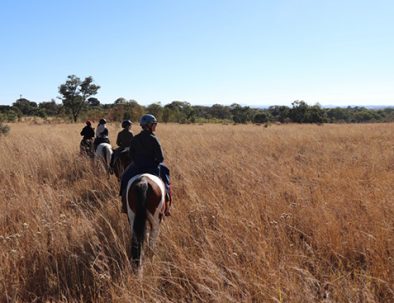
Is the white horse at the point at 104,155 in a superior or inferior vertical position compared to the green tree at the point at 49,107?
inferior

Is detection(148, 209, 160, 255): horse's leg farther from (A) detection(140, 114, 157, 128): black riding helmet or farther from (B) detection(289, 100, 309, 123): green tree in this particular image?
(B) detection(289, 100, 309, 123): green tree

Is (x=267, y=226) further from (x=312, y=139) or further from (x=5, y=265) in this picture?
(x=312, y=139)

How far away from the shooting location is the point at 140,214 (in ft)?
10.6

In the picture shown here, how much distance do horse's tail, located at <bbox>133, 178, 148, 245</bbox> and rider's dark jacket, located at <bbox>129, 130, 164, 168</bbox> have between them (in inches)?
39.8

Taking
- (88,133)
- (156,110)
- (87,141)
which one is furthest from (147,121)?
(156,110)

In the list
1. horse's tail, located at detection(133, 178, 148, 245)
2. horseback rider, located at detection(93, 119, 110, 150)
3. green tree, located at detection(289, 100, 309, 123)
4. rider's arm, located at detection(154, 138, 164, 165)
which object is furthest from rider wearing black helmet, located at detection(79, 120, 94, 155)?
green tree, located at detection(289, 100, 309, 123)

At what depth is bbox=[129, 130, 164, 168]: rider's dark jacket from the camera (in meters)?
4.31

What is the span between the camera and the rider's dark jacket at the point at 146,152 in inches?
170

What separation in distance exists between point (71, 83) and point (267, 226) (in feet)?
153

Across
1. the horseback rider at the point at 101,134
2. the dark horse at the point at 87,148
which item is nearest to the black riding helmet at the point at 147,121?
the horseback rider at the point at 101,134

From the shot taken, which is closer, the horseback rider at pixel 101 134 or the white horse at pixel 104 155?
the white horse at pixel 104 155

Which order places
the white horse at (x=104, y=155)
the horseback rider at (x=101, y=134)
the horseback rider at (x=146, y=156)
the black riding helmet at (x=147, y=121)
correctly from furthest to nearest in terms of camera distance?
the horseback rider at (x=101, y=134) → the white horse at (x=104, y=155) → the black riding helmet at (x=147, y=121) → the horseback rider at (x=146, y=156)

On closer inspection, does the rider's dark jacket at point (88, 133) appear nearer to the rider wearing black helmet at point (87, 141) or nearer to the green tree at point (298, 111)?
the rider wearing black helmet at point (87, 141)

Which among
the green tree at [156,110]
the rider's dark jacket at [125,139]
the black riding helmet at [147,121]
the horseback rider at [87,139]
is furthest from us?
the green tree at [156,110]
